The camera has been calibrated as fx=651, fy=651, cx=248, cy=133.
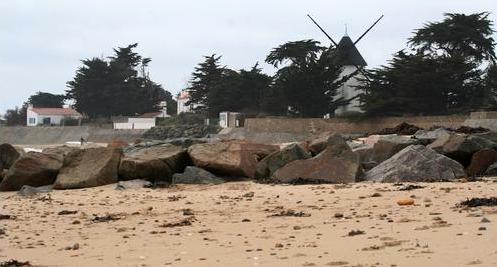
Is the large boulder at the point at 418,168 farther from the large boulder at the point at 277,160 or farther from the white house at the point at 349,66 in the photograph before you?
the white house at the point at 349,66

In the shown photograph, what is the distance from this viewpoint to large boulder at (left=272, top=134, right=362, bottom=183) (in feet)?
51.4

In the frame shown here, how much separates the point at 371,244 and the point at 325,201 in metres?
4.87

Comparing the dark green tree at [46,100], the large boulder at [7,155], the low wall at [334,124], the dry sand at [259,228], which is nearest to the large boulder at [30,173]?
the dry sand at [259,228]

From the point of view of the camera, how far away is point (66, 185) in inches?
669

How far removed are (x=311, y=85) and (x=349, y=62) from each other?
12316 millimetres

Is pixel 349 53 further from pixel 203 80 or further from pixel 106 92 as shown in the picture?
pixel 106 92

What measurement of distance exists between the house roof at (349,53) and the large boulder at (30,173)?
1878 inches

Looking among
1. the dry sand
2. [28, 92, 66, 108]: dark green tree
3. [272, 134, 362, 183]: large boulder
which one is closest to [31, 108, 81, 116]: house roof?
[28, 92, 66, 108]: dark green tree

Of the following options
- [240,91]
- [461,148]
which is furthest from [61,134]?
[461,148]

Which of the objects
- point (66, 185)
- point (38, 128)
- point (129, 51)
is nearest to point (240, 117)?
point (38, 128)

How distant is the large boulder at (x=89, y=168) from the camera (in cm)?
1700

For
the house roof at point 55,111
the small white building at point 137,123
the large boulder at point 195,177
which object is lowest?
the large boulder at point 195,177

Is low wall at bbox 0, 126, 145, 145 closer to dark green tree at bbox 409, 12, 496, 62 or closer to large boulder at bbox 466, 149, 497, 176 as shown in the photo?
dark green tree at bbox 409, 12, 496, 62

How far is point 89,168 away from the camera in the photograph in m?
17.5
